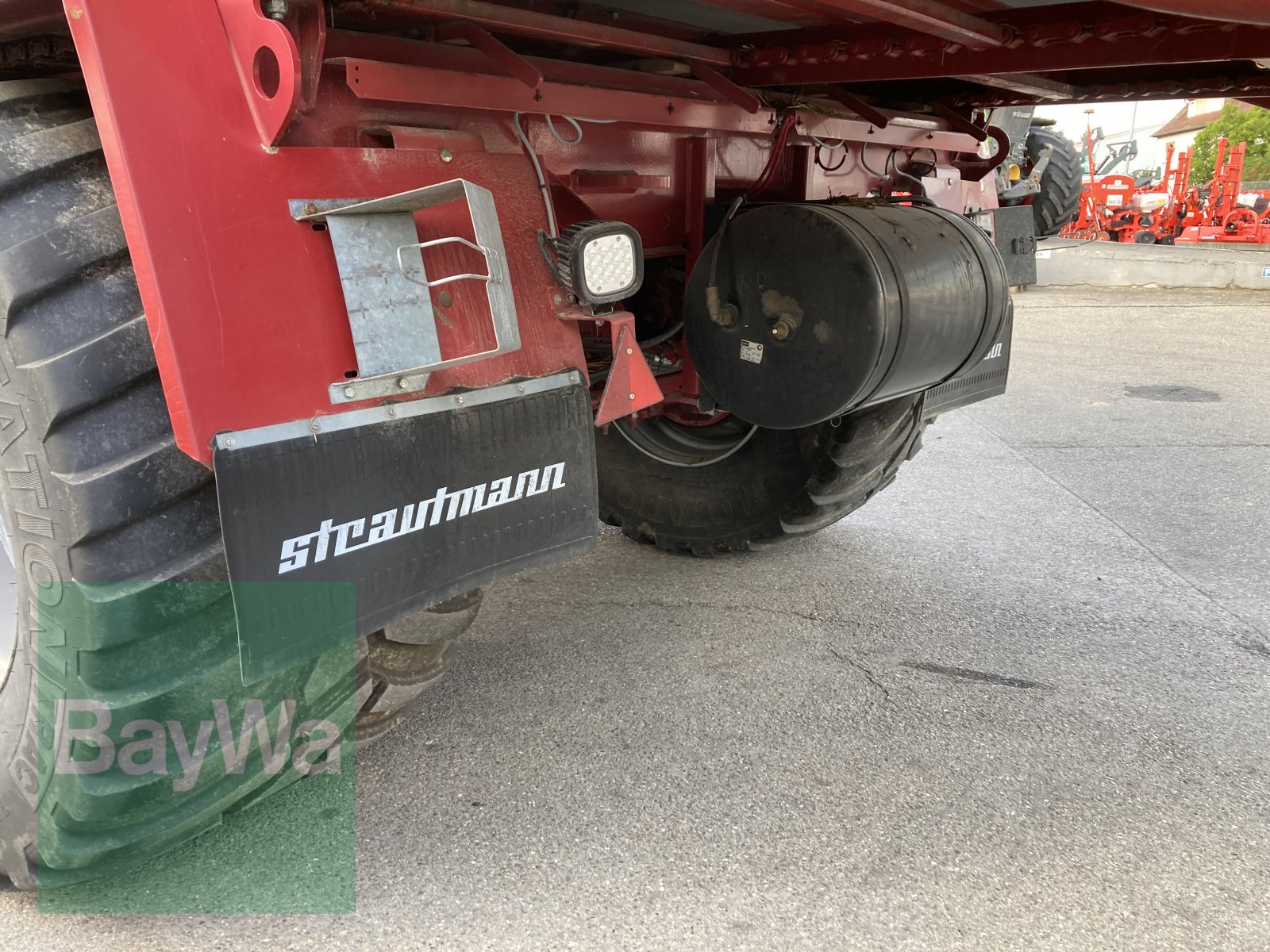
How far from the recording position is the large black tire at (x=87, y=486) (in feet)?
4.51

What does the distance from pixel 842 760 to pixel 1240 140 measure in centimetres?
3616

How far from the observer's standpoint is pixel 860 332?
2102mm

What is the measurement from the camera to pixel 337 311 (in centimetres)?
143

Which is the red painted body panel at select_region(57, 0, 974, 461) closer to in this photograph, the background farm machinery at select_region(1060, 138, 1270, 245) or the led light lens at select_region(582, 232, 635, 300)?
the led light lens at select_region(582, 232, 635, 300)

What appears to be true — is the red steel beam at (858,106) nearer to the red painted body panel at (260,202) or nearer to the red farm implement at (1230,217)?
the red painted body panel at (260,202)

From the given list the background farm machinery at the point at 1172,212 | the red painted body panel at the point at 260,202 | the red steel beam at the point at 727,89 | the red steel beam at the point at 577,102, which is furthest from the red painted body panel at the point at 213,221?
the background farm machinery at the point at 1172,212

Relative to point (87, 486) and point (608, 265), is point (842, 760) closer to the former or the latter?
point (608, 265)

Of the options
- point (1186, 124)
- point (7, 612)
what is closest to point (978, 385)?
point (7, 612)

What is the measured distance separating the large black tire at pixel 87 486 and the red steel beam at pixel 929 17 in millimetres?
1166

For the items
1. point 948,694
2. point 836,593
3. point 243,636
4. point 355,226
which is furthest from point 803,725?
point 355,226

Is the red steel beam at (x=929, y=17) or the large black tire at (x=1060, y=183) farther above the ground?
the red steel beam at (x=929, y=17)

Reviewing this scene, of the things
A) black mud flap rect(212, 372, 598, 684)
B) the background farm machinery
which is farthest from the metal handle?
the background farm machinery

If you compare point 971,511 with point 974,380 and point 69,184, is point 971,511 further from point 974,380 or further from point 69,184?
point 69,184

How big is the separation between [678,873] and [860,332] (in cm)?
119
